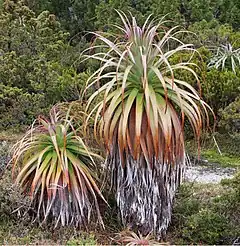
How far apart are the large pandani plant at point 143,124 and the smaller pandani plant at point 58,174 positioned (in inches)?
12.8

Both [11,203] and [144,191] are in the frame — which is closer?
[144,191]

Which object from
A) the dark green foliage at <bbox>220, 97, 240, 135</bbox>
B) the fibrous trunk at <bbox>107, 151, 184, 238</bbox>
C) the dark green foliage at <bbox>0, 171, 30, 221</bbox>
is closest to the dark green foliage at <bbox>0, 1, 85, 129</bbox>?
the dark green foliage at <bbox>220, 97, 240, 135</bbox>

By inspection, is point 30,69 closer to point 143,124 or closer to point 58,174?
point 58,174

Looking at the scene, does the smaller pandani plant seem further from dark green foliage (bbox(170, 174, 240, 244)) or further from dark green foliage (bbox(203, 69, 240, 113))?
dark green foliage (bbox(203, 69, 240, 113))

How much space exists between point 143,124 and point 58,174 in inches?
39.8

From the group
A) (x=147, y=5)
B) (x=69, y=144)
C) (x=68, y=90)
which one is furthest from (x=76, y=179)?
(x=147, y=5)

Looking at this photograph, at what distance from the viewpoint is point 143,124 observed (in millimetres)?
4934

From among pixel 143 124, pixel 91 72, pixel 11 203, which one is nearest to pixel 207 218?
pixel 143 124

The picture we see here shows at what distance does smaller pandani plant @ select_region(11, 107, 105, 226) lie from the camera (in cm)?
520

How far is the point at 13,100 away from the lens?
11164 millimetres

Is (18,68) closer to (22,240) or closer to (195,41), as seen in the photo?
(195,41)

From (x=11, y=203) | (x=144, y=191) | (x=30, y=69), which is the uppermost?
(x=30, y=69)

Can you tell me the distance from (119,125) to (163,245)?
122 centimetres

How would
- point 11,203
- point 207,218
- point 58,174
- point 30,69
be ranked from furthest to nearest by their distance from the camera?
1. point 30,69
2. point 11,203
3. point 207,218
4. point 58,174
